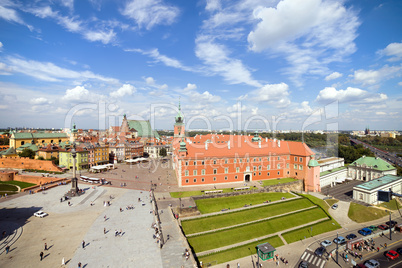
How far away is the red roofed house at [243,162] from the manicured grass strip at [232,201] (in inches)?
373

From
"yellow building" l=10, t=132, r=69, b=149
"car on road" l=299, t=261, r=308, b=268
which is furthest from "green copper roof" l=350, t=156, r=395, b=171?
"yellow building" l=10, t=132, r=69, b=149

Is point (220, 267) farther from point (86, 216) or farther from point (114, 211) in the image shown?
point (86, 216)

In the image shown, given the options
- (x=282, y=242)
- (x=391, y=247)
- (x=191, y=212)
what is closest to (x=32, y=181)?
(x=191, y=212)

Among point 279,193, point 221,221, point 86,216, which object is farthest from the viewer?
point 279,193

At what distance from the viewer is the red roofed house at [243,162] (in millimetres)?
53781

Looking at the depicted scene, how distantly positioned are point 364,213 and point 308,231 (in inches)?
694

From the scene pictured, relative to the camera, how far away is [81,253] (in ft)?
82.3

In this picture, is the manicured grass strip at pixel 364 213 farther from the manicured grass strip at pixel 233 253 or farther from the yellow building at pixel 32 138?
the yellow building at pixel 32 138

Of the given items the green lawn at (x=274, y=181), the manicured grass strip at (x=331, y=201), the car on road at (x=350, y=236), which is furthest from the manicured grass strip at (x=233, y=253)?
the manicured grass strip at (x=331, y=201)

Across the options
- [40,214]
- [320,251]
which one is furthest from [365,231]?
[40,214]

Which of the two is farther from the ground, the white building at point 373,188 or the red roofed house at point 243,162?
the red roofed house at point 243,162

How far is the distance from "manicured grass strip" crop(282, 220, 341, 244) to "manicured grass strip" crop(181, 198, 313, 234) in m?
5.03

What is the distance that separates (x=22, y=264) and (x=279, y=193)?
1966 inches

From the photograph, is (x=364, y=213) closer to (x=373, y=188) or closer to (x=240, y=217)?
(x=373, y=188)
